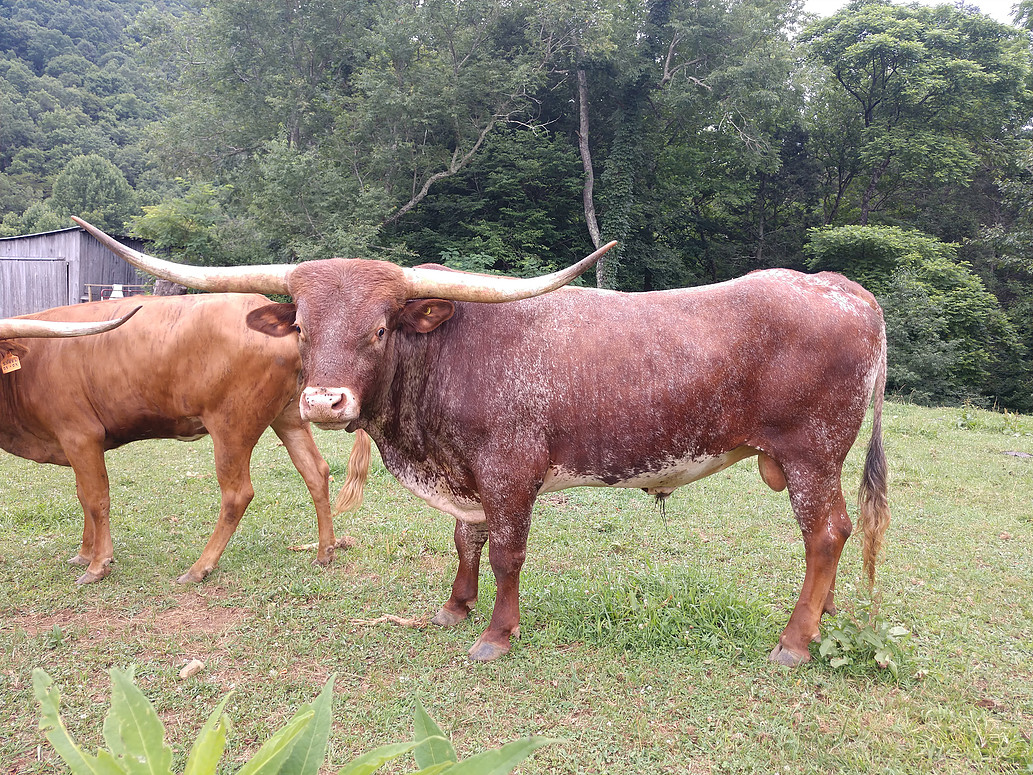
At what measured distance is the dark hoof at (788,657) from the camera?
358 cm

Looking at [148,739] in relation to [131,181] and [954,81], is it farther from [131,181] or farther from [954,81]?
[131,181]

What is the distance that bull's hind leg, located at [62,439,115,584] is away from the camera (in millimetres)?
4691

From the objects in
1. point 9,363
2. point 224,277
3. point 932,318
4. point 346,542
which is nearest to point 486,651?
point 346,542

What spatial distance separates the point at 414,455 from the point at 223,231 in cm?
1915

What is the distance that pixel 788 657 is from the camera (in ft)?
11.8

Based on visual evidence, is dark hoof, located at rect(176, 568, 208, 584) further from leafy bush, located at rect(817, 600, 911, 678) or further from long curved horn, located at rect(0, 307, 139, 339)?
leafy bush, located at rect(817, 600, 911, 678)

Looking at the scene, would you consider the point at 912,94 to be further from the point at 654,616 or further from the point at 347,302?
the point at 347,302

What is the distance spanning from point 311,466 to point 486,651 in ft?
7.55

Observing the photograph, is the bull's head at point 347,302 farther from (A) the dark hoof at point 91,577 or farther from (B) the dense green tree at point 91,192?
(B) the dense green tree at point 91,192

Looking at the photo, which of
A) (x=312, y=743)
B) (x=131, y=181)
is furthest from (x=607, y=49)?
(x=131, y=181)

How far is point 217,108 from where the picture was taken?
26.4m

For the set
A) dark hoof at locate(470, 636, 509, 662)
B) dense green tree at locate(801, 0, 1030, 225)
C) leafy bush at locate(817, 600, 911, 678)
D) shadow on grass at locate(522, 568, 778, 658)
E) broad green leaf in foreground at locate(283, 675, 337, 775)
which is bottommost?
dark hoof at locate(470, 636, 509, 662)

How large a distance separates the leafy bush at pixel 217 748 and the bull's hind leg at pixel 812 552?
8.86 ft

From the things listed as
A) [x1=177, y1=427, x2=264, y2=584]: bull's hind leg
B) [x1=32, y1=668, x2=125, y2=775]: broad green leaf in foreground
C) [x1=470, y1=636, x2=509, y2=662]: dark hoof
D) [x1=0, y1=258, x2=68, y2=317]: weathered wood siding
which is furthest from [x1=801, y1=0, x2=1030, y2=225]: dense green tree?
[x1=32, y1=668, x2=125, y2=775]: broad green leaf in foreground
